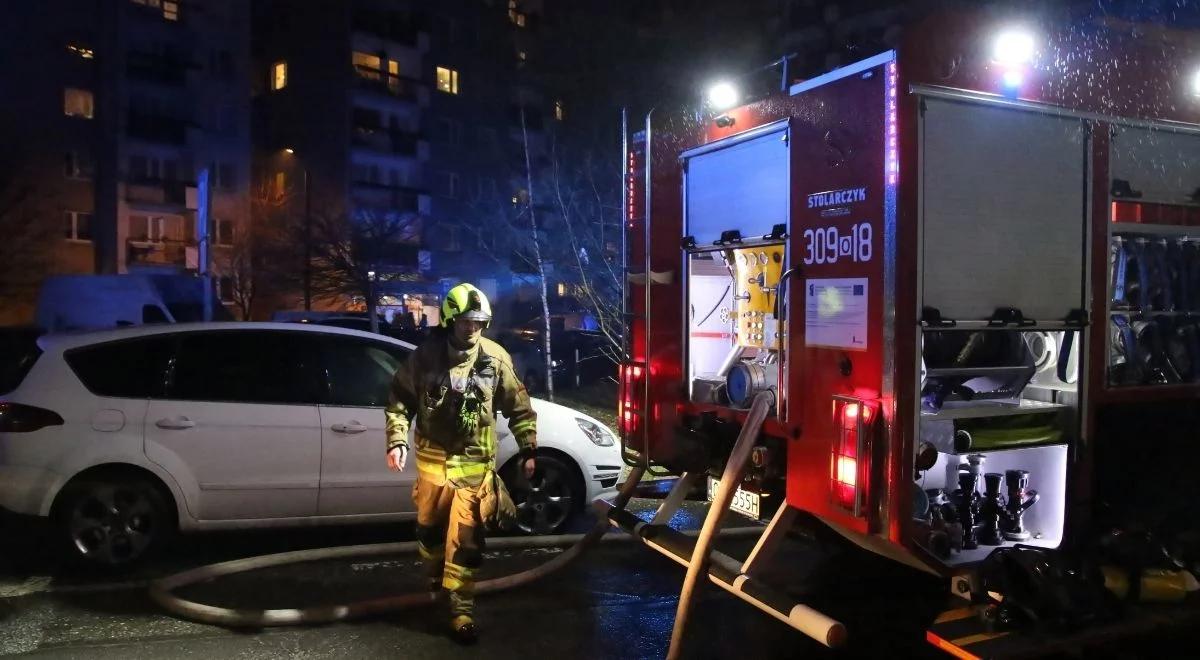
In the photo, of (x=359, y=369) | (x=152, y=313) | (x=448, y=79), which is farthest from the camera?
(x=448, y=79)

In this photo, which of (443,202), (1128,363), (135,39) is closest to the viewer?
(1128,363)

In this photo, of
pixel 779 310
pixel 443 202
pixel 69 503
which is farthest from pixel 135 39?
pixel 779 310

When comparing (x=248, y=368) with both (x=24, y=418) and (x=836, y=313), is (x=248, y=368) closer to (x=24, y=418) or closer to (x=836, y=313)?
(x=24, y=418)

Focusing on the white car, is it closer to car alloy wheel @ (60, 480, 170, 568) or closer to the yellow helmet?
car alloy wheel @ (60, 480, 170, 568)

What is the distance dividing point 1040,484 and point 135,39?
127 ft

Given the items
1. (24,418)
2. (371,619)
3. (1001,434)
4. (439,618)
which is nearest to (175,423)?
(24,418)

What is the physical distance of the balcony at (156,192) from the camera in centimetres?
3472

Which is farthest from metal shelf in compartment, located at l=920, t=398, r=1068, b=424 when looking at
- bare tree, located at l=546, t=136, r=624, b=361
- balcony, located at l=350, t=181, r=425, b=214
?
balcony, located at l=350, t=181, r=425, b=214

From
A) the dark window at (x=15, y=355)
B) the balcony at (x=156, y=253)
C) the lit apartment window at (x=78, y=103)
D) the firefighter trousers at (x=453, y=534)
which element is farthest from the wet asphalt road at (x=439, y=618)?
the lit apartment window at (x=78, y=103)

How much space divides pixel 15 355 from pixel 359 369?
4226 millimetres

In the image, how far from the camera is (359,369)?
20.3 ft

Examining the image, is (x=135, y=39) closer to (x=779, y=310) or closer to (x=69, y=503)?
(x=69, y=503)

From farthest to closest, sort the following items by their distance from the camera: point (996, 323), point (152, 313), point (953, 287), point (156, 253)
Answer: point (156, 253) → point (152, 313) → point (996, 323) → point (953, 287)

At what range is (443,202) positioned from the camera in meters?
42.7
